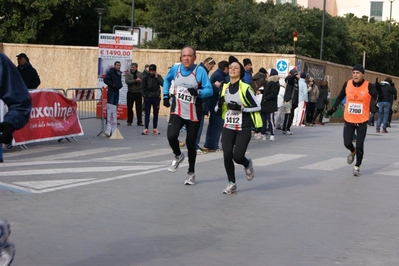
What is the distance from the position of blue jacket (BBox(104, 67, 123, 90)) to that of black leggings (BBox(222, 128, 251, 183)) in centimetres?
977

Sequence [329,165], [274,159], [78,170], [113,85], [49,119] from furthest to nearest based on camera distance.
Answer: [113,85] < [49,119] < [274,159] < [329,165] < [78,170]

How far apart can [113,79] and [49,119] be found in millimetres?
4205

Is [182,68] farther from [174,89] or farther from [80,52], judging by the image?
[80,52]

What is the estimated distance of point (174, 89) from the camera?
1120 centimetres

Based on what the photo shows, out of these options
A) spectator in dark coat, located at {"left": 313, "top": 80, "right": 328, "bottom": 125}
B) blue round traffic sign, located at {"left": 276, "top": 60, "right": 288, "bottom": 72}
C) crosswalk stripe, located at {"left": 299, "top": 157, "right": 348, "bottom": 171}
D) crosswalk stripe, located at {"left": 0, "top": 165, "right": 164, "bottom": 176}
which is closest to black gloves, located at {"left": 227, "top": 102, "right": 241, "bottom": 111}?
crosswalk stripe, located at {"left": 0, "top": 165, "right": 164, "bottom": 176}

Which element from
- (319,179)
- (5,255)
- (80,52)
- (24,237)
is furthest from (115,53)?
(5,255)

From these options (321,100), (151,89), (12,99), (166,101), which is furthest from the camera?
(321,100)

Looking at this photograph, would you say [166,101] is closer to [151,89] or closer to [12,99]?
[12,99]

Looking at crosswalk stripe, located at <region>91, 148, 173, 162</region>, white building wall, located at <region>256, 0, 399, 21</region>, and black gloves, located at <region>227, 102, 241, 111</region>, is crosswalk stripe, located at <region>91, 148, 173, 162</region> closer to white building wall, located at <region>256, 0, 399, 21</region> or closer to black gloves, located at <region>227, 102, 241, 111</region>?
black gloves, located at <region>227, 102, 241, 111</region>

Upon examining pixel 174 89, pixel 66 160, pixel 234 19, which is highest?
pixel 234 19

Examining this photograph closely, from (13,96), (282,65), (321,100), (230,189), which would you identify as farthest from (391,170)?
(321,100)

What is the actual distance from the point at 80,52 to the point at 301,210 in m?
23.0

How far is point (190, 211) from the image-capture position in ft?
30.0

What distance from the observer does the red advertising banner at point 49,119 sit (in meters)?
15.4
